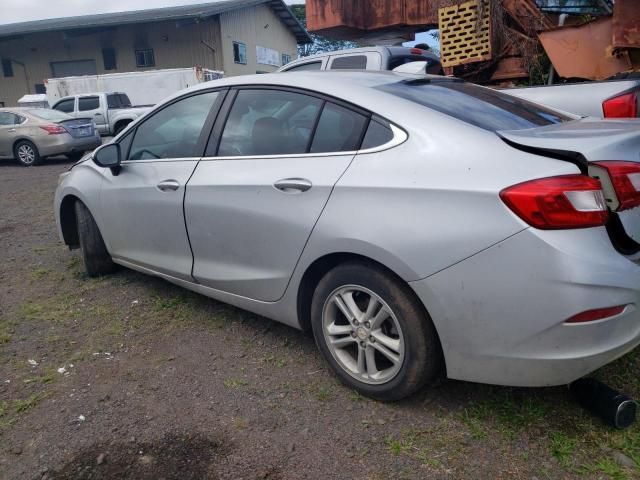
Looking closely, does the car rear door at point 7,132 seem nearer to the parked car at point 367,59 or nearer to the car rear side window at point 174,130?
the parked car at point 367,59

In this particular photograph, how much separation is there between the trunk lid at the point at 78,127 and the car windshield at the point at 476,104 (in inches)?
476

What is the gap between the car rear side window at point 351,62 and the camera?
666 centimetres

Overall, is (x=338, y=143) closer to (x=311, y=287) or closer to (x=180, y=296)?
(x=311, y=287)

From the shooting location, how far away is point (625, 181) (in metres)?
2.04

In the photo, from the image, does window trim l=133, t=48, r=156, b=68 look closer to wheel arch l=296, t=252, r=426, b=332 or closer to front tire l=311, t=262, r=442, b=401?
wheel arch l=296, t=252, r=426, b=332

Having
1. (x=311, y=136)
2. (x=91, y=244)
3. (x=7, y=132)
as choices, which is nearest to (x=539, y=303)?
(x=311, y=136)

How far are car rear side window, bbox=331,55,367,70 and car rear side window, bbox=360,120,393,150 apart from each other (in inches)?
172

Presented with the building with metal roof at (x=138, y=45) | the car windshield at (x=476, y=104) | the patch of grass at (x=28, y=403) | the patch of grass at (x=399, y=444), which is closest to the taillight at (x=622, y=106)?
the car windshield at (x=476, y=104)

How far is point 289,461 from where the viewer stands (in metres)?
2.20

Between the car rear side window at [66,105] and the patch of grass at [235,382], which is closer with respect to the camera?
the patch of grass at [235,382]

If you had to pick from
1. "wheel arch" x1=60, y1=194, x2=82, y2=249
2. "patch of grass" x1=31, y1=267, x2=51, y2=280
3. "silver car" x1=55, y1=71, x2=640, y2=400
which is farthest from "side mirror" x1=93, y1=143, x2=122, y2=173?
"patch of grass" x1=31, y1=267, x2=51, y2=280

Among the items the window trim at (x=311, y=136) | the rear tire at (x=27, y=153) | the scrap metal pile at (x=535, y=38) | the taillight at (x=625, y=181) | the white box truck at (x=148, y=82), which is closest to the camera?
the taillight at (x=625, y=181)

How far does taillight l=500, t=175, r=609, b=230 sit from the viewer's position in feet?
6.32

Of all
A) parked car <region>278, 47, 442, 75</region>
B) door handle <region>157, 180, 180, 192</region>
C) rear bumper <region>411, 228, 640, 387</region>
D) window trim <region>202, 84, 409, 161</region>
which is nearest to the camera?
rear bumper <region>411, 228, 640, 387</region>
